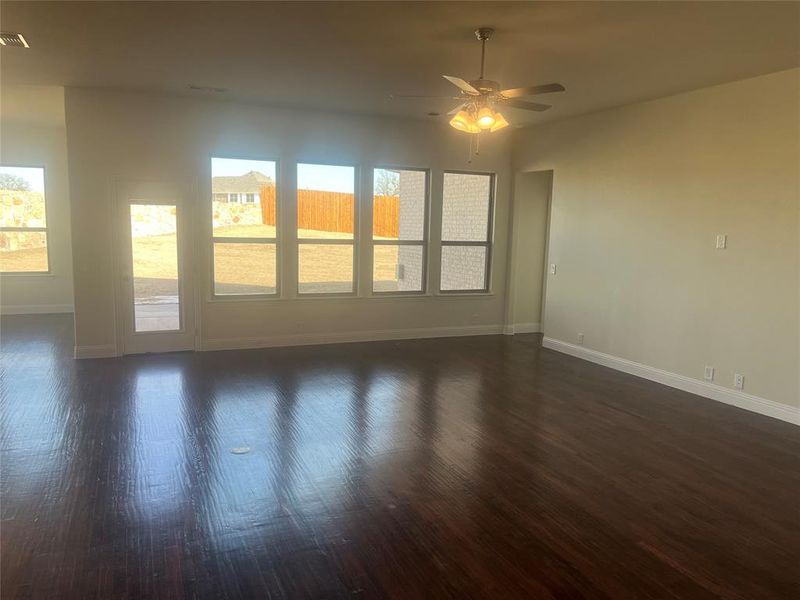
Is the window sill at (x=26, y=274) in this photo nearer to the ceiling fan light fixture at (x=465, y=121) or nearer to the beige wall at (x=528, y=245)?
the beige wall at (x=528, y=245)

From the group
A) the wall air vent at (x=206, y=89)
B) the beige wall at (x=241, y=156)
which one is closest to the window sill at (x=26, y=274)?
the beige wall at (x=241, y=156)

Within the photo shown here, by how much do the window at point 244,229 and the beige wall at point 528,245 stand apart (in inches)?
137

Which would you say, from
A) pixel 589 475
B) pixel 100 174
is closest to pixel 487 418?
pixel 589 475

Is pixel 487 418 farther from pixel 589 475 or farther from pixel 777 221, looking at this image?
pixel 777 221

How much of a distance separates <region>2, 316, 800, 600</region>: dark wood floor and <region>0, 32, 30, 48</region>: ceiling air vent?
285 centimetres

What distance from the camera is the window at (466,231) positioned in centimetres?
756

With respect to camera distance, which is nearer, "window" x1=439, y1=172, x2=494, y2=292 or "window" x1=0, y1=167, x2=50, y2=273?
"window" x1=439, y1=172, x2=494, y2=292

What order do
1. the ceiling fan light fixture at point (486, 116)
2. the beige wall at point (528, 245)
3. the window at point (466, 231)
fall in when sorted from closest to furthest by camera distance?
1. the ceiling fan light fixture at point (486, 116)
2. the window at point (466, 231)
3. the beige wall at point (528, 245)

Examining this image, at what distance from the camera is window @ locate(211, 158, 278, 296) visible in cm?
640

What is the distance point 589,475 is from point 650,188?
11.6 ft

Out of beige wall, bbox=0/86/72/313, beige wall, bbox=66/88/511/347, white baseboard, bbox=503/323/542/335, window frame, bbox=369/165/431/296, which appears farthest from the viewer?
beige wall, bbox=0/86/72/313

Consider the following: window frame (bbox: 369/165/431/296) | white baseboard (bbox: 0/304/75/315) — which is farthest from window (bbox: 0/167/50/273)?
window frame (bbox: 369/165/431/296)

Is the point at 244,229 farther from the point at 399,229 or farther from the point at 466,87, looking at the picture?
the point at 466,87

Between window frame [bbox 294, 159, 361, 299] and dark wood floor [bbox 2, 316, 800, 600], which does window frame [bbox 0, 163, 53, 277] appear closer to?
dark wood floor [bbox 2, 316, 800, 600]
